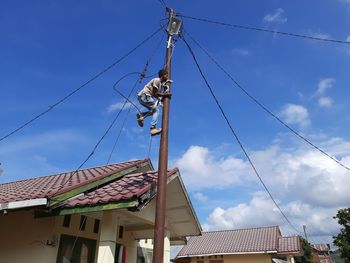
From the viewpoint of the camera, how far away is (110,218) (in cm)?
704

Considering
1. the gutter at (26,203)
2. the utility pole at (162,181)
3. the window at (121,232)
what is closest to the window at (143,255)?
the window at (121,232)

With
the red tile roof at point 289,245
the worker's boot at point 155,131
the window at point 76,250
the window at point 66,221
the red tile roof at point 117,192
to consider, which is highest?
the red tile roof at point 289,245

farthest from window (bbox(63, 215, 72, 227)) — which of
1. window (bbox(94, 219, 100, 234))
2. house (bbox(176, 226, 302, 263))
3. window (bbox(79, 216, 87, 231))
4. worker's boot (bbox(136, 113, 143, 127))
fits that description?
house (bbox(176, 226, 302, 263))

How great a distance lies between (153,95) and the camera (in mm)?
7578

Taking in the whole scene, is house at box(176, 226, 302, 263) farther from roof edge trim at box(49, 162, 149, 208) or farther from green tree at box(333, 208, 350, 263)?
roof edge trim at box(49, 162, 149, 208)

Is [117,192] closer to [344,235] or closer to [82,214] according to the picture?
[82,214]

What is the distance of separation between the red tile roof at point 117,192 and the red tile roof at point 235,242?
20.0m

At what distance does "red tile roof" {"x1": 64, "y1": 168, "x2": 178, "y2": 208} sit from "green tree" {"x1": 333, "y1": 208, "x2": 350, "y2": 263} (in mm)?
31558

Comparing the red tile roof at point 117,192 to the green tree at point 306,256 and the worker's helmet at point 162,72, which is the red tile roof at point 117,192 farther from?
the green tree at point 306,256

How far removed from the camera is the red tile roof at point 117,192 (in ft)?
22.6

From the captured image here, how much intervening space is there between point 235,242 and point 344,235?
44.7 ft

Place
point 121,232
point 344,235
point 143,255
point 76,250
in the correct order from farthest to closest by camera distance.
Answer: point 344,235
point 143,255
point 121,232
point 76,250

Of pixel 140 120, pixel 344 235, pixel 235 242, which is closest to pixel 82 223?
pixel 140 120

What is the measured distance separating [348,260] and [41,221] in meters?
34.1
